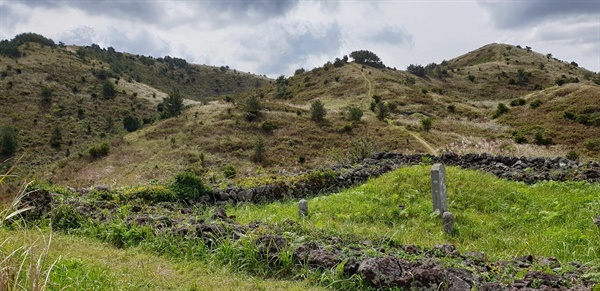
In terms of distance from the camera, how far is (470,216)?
30.7 ft

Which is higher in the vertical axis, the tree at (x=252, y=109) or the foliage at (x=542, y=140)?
the tree at (x=252, y=109)

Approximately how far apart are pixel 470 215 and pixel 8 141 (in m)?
48.4

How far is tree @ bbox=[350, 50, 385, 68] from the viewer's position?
87.5 metres

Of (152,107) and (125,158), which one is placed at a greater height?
(152,107)

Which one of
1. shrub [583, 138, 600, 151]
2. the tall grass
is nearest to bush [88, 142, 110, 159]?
the tall grass

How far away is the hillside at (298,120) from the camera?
28.6 m

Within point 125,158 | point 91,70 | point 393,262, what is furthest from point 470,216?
point 91,70

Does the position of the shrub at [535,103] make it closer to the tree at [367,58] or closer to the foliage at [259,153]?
the foliage at [259,153]

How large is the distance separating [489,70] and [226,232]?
288 ft

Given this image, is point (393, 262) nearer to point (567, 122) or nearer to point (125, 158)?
point (125, 158)

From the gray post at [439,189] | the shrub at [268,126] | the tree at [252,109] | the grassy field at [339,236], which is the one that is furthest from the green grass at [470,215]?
the tree at [252,109]

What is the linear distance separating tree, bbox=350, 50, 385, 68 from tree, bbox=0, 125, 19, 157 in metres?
62.9

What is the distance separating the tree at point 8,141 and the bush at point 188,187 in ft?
135

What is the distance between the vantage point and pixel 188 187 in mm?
11914
